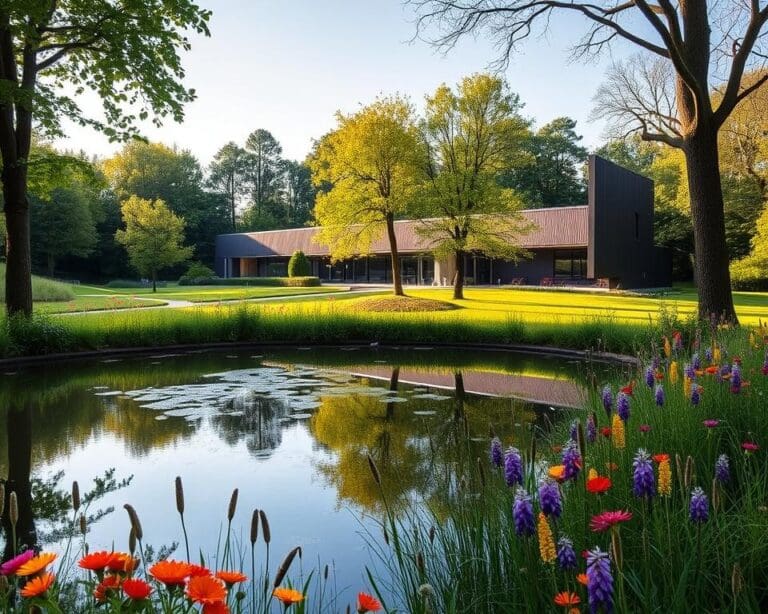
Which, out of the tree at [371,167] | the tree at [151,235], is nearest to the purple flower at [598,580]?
the tree at [371,167]

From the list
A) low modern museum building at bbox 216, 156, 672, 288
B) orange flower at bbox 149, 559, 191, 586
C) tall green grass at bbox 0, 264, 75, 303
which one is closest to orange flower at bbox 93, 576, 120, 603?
orange flower at bbox 149, 559, 191, 586

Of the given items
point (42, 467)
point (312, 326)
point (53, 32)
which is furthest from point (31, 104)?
point (42, 467)

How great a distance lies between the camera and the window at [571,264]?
1396 inches

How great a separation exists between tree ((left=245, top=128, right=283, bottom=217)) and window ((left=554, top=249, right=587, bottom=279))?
41.3 metres

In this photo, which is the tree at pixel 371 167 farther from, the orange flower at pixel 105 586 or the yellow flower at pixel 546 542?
the orange flower at pixel 105 586

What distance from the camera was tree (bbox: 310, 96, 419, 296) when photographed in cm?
2391

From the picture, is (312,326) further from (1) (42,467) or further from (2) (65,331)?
(1) (42,467)

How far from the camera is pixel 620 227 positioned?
103 feet

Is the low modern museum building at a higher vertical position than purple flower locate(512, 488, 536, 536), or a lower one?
higher

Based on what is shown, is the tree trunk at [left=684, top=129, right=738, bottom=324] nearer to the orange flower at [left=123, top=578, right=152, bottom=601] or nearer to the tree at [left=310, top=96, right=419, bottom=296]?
the orange flower at [left=123, top=578, right=152, bottom=601]

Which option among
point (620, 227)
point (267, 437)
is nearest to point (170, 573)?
point (267, 437)

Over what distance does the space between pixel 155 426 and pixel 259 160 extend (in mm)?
67390

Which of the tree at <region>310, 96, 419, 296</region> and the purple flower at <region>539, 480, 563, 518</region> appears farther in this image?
the tree at <region>310, 96, 419, 296</region>

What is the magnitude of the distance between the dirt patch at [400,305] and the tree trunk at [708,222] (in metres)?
11.4
